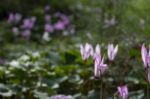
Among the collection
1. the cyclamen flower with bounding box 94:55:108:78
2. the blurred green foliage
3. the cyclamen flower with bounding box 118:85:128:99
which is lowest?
the cyclamen flower with bounding box 118:85:128:99

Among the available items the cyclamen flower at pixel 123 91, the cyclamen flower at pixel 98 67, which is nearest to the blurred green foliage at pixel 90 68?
the cyclamen flower at pixel 98 67

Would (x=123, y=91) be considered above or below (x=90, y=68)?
below

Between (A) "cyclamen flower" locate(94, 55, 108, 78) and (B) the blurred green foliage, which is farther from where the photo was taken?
(B) the blurred green foliage

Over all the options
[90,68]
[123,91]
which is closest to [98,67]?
[123,91]

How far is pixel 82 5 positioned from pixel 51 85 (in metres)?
6.36

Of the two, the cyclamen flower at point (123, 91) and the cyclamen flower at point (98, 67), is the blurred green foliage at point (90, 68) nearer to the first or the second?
the cyclamen flower at point (98, 67)

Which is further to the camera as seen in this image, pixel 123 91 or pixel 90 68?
pixel 90 68

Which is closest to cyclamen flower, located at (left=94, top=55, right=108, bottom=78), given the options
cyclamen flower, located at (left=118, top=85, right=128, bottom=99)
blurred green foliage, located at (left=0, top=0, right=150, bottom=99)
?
cyclamen flower, located at (left=118, top=85, right=128, bottom=99)

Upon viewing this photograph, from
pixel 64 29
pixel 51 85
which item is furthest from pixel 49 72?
pixel 64 29

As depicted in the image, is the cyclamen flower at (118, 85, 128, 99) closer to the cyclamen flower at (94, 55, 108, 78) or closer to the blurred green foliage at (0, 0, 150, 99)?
the cyclamen flower at (94, 55, 108, 78)

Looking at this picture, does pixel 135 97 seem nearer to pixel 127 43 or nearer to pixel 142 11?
pixel 127 43

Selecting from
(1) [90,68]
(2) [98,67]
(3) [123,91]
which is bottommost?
(3) [123,91]

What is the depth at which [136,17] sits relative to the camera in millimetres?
6246

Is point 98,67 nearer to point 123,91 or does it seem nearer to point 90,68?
point 123,91
